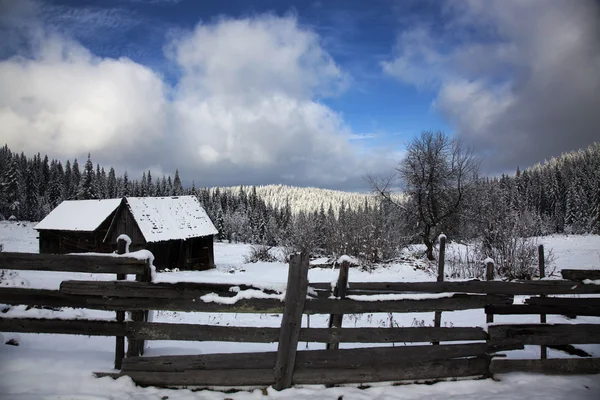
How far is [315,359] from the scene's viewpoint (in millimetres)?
4805

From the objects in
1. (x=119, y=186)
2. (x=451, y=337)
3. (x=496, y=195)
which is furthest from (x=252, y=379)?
(x=119, y=186)

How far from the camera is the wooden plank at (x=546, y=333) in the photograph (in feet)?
17.5

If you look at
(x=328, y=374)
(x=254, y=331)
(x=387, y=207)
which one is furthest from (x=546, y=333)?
(x=387, y=207)

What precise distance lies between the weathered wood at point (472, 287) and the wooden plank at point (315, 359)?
2.85 ft

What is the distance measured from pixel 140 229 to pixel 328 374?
82.2 ft

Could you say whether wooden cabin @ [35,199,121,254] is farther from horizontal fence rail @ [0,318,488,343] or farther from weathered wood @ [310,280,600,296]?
weathered wood @ [310,280,600,296]

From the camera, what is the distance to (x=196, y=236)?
30.1 m

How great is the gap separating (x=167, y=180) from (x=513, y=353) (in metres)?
114

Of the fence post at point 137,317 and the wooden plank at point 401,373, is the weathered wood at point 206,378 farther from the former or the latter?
the wooden plank at point 401,373

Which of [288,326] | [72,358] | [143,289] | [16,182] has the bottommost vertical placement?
[72,358]

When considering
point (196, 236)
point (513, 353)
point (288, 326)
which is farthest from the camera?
point (196, 236)

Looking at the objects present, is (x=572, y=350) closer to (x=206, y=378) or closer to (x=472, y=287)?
(x=472, y=287)

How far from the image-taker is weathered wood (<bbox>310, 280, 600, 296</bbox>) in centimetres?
523

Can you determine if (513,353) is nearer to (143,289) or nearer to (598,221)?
(143,289)
